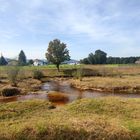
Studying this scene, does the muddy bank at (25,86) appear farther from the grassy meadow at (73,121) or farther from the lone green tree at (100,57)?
the lone green tree at (100,57)

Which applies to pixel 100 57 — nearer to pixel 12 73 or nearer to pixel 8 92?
pixel 12 73

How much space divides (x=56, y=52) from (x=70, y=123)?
62242mm

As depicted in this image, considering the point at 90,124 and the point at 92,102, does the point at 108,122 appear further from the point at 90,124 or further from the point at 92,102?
the point at 92,102

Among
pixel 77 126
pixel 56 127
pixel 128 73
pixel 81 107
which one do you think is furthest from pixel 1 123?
pixel 128 73

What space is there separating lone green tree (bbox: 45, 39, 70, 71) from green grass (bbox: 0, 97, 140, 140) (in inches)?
2233

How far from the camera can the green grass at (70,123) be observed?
14906 mm

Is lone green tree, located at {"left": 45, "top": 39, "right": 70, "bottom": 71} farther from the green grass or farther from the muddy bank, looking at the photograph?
the green grass

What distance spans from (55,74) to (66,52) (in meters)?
8.75

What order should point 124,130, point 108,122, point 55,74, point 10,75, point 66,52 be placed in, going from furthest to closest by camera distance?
point 66,52 < point 55,74 < point 10,75 < point 108,122 < point 124,130

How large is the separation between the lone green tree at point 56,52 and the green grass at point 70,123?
186 ft

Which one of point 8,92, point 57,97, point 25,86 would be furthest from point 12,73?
point 57,97

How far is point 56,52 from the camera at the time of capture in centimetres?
7756

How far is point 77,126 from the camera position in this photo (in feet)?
50.9

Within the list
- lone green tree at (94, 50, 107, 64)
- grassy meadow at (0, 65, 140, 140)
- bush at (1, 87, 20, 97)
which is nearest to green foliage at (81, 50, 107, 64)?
lone green tree at (94, 50, 107, 64)
